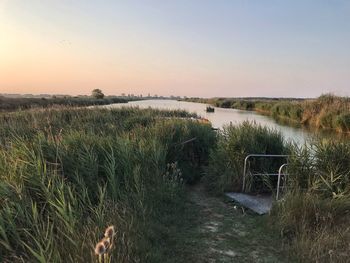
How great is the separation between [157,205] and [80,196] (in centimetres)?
157

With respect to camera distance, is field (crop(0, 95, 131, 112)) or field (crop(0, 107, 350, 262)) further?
field (crop(0, 95, 131, 112))

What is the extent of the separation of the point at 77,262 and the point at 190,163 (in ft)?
20.4

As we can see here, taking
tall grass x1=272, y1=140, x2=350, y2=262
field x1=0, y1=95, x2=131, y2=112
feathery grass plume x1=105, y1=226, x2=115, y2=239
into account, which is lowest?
field x1=0, y1=95, x2=131, y2=112

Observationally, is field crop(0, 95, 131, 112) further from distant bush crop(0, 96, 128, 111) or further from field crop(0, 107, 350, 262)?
field crop(0, 107, 350, 262)

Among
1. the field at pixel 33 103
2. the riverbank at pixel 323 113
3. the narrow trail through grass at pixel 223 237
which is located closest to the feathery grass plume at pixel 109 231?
the narrow trail through grass at pixel 223 237

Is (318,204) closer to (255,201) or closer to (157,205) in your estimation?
(255,201)

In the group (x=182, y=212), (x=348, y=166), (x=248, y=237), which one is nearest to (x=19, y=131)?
(x=182, y=212)

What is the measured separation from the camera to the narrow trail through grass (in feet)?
15.3

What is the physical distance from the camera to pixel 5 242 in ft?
12.0

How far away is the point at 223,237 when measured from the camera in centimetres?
534

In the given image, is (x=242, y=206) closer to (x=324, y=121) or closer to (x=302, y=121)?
(x=324, y=121)

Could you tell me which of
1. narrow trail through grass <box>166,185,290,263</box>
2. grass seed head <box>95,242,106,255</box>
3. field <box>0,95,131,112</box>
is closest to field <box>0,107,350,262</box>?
narrow trail through grass <box>166,185,290,263</box>

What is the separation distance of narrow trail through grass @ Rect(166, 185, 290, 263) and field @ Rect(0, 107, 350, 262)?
0.6 inches

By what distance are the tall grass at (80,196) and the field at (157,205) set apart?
18 millimetres
